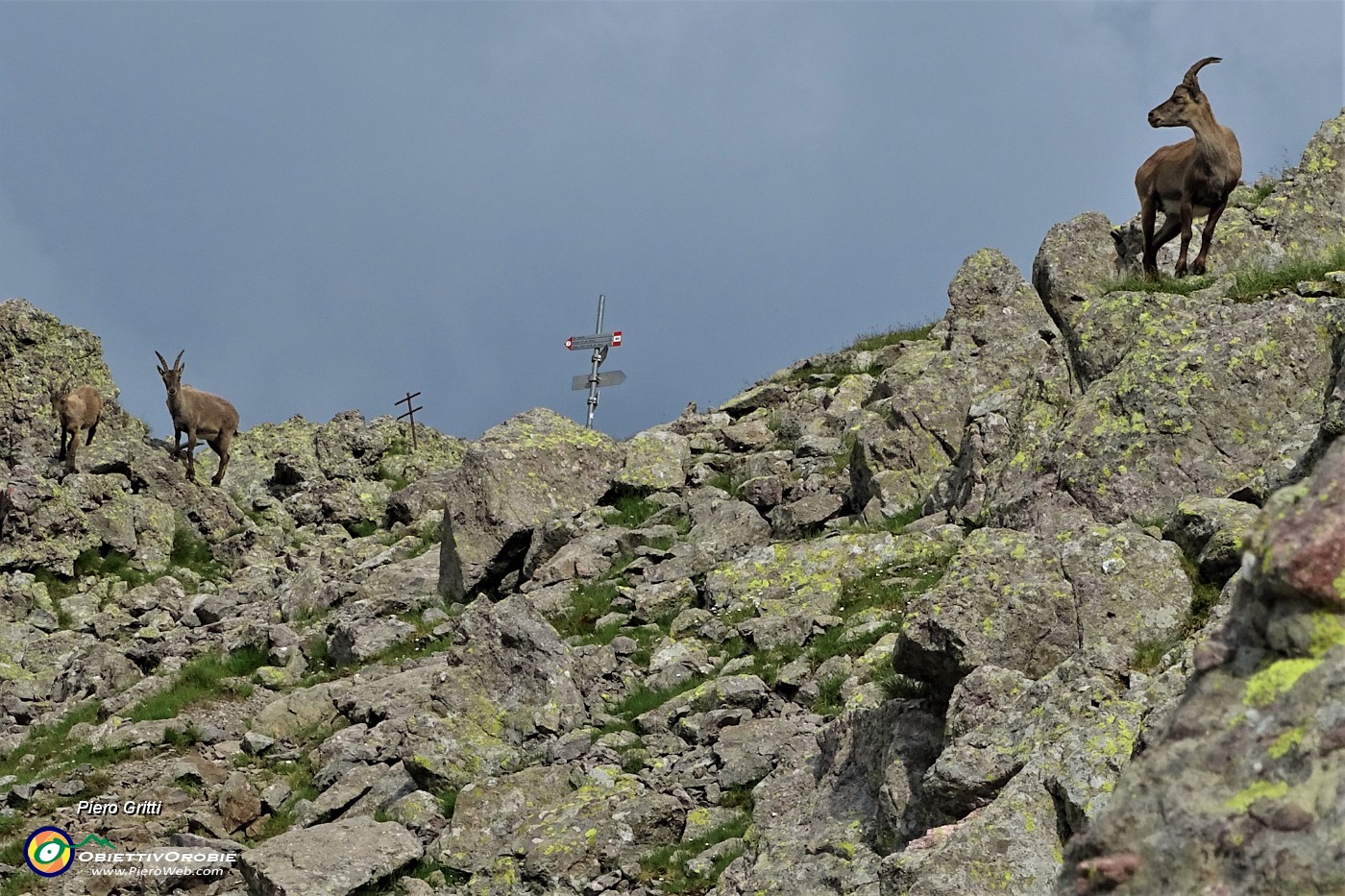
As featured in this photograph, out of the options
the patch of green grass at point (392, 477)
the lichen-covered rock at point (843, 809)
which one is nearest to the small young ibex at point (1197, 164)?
the lichen-covered rock at point (843, 809)

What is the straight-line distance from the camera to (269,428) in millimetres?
43000

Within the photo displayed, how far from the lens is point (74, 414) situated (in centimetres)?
3375

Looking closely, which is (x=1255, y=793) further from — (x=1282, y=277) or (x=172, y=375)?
(x=172, y=375)

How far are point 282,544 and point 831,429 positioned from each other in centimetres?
1664

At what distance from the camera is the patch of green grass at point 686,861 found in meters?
11.1

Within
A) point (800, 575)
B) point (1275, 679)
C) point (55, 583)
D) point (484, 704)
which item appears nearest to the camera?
point (1275, 679)

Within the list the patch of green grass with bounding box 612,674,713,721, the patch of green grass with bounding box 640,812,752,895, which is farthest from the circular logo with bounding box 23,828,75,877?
the patch of green grass with bounding box 640,812,752,895

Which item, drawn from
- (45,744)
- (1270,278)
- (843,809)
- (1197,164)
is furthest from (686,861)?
(1197,164)

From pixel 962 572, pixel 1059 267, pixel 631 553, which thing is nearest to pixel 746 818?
pixel 962 572

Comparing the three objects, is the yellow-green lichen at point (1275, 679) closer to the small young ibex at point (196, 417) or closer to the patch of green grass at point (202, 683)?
the patch of green grass at point (202, 683)

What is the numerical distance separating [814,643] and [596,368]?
2449 centimetres

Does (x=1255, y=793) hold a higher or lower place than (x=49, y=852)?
lower

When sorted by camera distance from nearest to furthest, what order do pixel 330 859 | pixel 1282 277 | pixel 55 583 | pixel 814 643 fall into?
pixel 330 859 < pixel 1282 277 < pixel 814 643 < pixel 55 583

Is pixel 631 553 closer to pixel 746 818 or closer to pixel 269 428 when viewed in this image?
pixel 746 818
